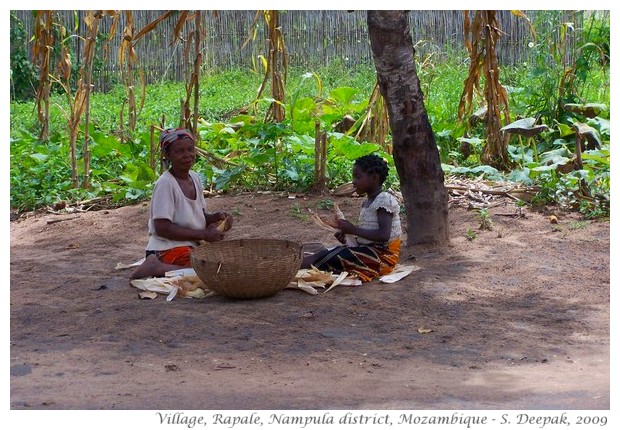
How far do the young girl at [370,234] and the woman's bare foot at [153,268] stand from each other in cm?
92

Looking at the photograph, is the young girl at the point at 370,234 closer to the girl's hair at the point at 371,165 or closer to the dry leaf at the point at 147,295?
the girl's hair at the point at 371,165

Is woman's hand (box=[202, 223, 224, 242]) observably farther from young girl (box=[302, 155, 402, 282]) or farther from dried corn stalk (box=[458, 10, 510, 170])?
dried corn stalk (box=[458, 10, 510, 170])

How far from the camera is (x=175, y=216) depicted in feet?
17.4

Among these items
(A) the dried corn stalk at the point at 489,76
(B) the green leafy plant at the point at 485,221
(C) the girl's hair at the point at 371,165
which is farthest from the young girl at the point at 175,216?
(A) the dried corn stalk at the point at 489,76

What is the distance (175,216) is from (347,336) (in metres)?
1.57

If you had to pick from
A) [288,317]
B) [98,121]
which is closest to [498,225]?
[288,317]

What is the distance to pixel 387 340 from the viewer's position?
427 cm

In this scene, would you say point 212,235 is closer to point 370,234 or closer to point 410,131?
point 370,234

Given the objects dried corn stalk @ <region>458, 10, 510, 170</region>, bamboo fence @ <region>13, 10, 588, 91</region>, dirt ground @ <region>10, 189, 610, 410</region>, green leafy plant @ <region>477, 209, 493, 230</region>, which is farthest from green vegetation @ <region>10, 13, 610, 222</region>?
bamboo fence @ <region>13, 10, 588, 91</region>

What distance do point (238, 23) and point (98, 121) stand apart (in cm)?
376

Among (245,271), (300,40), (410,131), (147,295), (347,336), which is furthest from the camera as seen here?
(300,40)

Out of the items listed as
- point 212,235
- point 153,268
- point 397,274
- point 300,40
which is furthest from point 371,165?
point 300,40

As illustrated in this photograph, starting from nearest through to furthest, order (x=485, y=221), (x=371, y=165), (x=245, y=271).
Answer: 1. (x=245, y=271)
2. (x=371, y=165)
3. (x=485, y=221)
